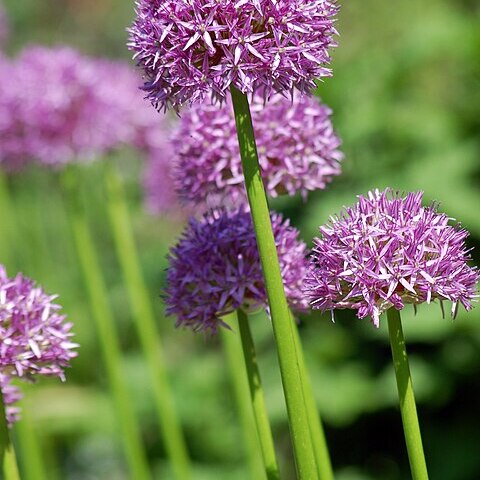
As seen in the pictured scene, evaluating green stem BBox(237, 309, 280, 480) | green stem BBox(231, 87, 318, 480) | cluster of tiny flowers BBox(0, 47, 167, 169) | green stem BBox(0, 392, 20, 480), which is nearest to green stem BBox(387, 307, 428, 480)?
green stem BBox(231, 87, 318, 480)

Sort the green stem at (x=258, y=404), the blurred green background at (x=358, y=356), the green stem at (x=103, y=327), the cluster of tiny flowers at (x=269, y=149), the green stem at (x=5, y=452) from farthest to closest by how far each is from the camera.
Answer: the blurred green background at (x=358, y=356) < the green stem at (x=103, y=327) < the cluster of tiny flowers at (x=269, y=149) < the green stem at (x=258, y=404) < the green stem at (x=5, y=452)

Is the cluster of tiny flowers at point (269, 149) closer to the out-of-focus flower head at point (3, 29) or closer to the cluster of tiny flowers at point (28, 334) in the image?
the cluster of tiny flowers at point (28, 334)

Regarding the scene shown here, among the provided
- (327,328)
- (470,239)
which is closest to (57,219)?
(327,328)

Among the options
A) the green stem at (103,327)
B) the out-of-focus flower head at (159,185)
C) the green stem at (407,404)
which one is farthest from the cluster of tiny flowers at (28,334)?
the out-of-focus flower head at (159,185)

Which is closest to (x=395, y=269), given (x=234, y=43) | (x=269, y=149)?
(x=234, y=43)

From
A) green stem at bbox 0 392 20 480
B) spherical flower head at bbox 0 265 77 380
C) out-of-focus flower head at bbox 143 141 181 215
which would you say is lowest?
green stem at bbox 0 392 20 480

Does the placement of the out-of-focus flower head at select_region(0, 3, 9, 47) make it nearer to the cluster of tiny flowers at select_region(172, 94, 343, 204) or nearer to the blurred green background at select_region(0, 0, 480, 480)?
the blurred green background at select_region(0, 0, 480, 480)

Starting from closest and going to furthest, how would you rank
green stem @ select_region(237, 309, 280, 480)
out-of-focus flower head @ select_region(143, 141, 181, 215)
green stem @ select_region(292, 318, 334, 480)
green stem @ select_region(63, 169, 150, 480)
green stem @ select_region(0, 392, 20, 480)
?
green stem @ select_region(0, 392, 20, 480) → green stem @ select_region(237, 309, 280, 480) → green stem @ select_region(292, 318, 334, 480) → green stem @ select_region(63, 169, 150, 480) → out-of-focus flower head @ select_region(143, 141, 181, 215)

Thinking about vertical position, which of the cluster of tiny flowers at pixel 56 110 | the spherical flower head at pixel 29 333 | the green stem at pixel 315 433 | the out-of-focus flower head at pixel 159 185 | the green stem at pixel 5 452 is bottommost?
the green stem at pixel 315 433
